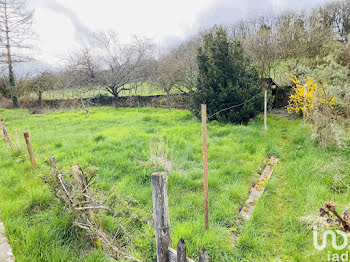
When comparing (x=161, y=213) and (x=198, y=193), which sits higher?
(x=161, y=213)

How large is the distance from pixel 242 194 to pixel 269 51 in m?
14.0

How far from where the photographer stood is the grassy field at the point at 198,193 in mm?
2496

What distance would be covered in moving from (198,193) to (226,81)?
21.6 feet

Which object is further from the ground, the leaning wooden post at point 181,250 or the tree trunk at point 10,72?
the tree trunk at point 10,72

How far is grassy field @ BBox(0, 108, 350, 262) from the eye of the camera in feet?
8.19

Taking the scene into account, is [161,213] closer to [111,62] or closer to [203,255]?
[203,255]

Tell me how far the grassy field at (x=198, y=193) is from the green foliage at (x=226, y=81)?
244 centimetres

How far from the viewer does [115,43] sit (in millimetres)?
19750

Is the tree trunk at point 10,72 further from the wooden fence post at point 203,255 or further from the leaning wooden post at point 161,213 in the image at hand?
the wooden fence post at point 203,255

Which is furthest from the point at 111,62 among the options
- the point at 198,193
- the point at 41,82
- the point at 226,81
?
the point at 198,193

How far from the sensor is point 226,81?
9.09m

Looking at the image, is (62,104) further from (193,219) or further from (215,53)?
(193,219)

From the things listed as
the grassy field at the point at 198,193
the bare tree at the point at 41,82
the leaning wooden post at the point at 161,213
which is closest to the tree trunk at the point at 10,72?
the bare tree at the point at 41,82

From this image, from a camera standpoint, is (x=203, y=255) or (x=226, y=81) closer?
(x=203, y=255)
